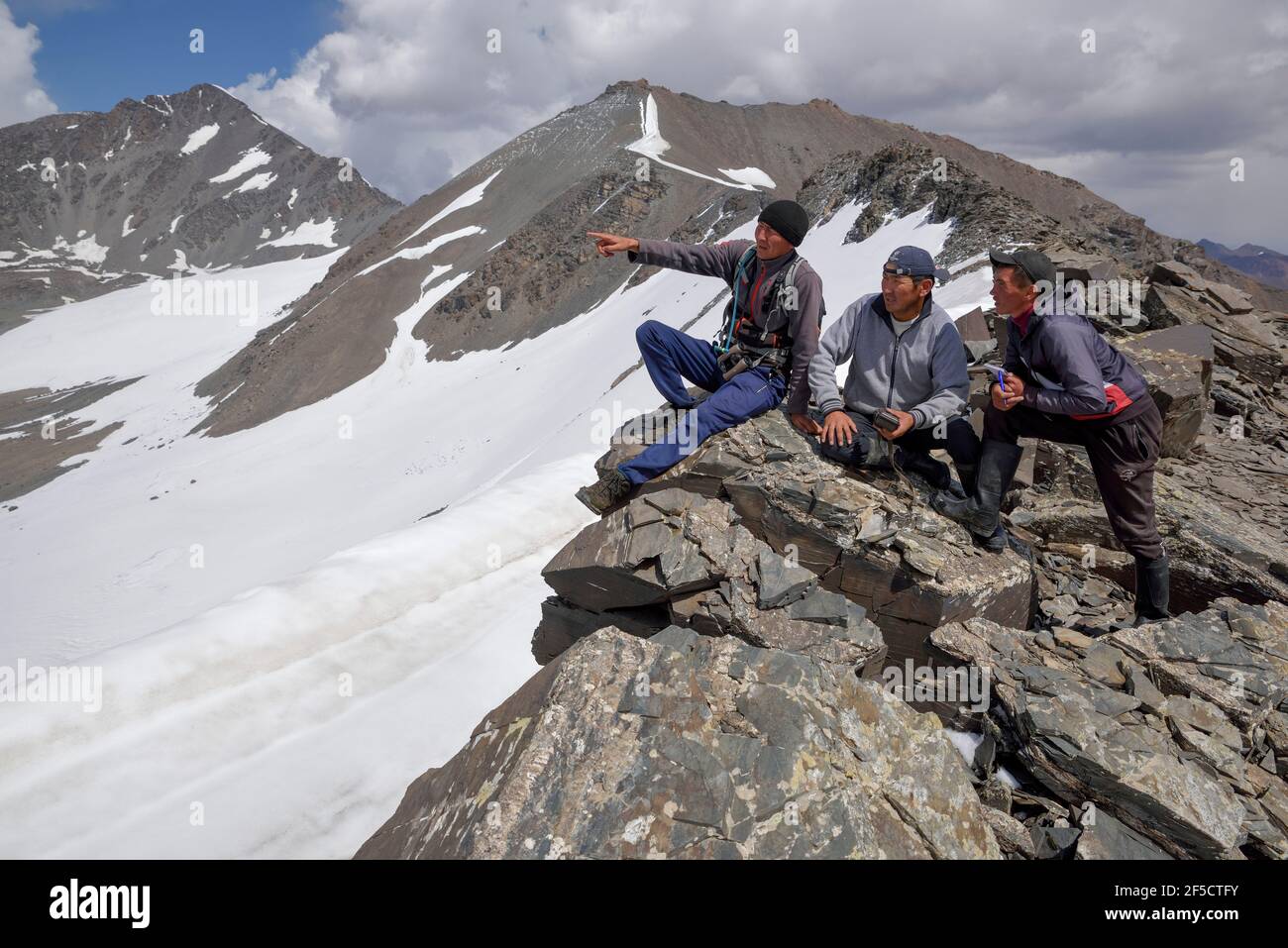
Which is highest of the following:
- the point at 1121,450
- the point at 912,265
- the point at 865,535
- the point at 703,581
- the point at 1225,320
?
the point at 1225,320

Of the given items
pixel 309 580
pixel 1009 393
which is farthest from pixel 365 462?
pixel 1009 393

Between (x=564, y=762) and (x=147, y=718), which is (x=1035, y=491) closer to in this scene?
(x=564, y=762)

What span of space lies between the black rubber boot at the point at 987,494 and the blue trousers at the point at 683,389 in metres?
1.87

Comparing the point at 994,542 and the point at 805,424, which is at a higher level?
the point at 805,424

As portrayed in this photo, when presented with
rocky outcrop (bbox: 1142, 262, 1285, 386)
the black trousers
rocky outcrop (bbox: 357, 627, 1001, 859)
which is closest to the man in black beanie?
the black trousers

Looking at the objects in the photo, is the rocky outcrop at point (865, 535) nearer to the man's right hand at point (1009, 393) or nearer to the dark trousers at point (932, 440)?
the dark trousers at point (932, 440)

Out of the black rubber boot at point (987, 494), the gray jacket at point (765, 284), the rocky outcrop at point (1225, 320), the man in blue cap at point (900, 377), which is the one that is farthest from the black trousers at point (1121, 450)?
the rocky outcrop at point (1225, 320)

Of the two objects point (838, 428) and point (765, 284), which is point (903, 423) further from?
point (765, 284)

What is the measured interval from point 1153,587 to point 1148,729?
1.88 metres

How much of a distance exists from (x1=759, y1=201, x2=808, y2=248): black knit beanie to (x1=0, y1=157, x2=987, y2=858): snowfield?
4800 millimetres

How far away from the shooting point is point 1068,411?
4.97 metres

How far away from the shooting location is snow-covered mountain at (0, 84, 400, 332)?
148 meters

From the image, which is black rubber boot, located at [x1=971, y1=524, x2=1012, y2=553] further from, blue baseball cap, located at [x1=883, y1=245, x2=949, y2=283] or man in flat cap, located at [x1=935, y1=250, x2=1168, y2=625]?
blue baseball cap, located at [x1=883, y1=245, x2=949, y2=283]
